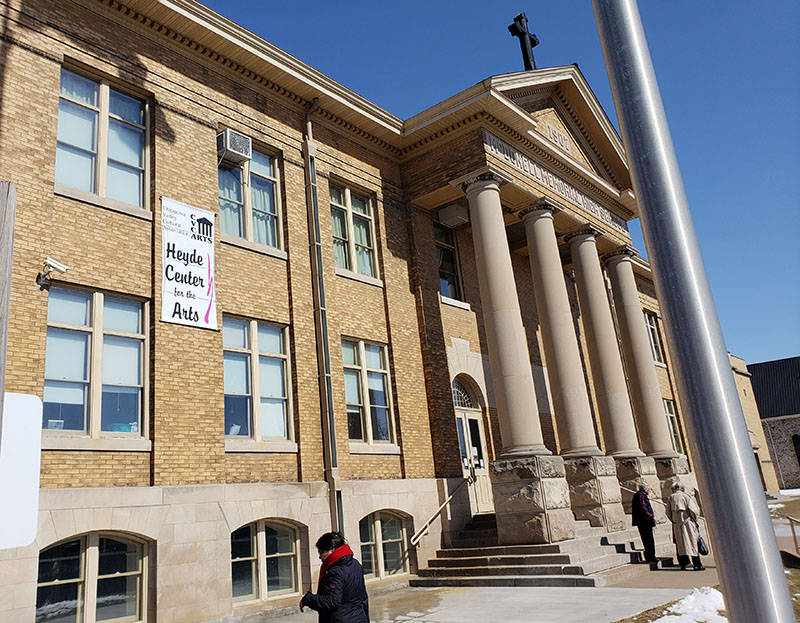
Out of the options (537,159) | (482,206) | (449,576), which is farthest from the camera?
(537,159)

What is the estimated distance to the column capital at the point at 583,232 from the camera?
20578 millimetres

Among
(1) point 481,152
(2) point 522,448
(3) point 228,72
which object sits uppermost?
(3) point 228,72

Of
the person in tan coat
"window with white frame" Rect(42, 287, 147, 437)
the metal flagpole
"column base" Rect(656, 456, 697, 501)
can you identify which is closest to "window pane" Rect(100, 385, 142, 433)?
"window with white frame" Rect(42, 287, 147, 437)

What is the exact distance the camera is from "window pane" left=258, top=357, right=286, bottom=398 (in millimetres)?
13688

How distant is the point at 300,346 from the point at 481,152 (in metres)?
6.80

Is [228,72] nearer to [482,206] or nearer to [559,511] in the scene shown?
[482,206]

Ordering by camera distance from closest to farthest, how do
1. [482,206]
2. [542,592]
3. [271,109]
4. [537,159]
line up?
[542,592] < [271,109] < [482,206] < [537,159]

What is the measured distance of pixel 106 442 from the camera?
10688 millimetres

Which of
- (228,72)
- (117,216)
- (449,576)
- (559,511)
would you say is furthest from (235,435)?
(228,72)

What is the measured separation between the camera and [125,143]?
12797 mm

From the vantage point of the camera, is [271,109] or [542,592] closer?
[542,592]

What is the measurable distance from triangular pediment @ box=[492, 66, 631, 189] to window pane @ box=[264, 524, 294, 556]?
467 inches

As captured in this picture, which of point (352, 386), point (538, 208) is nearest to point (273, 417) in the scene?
point (352, 386)

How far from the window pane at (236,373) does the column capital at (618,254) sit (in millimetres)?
14023
